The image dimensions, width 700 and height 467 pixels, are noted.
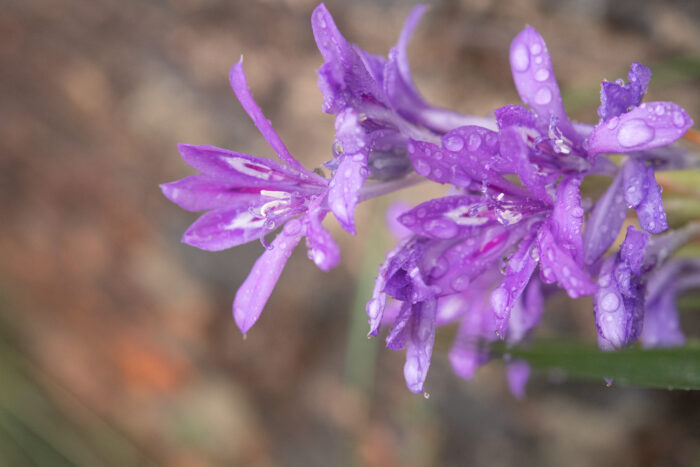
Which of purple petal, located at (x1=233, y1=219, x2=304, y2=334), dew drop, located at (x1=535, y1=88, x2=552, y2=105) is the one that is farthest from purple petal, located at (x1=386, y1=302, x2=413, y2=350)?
dew drop, located at (x1=535, y1=88, x2=552, y2=105)

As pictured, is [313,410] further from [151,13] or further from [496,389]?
[151,13]

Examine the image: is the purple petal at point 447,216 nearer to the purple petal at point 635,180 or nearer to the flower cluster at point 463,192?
the flower cluster at point 463,192

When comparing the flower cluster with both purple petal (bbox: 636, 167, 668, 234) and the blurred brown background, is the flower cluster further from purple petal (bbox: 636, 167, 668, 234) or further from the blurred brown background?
the blurred brown background

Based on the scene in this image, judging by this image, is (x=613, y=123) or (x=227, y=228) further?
(x=227, y=228)

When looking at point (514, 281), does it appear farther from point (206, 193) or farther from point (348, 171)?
point (206, 193)

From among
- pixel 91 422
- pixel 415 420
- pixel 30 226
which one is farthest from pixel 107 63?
pixel 91 422

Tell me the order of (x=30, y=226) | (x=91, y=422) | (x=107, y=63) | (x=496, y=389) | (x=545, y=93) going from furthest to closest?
(x=91, y=422) < (x=30, y=226) < (x=107, y=63) < (x=496, y=389) < (x=545, y=93)

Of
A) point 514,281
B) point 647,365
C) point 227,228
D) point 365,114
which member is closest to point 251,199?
point 227,228
